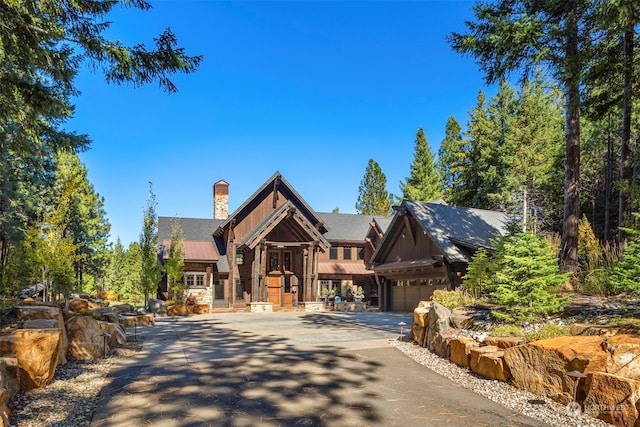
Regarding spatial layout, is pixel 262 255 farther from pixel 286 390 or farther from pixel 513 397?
pixel 513 397

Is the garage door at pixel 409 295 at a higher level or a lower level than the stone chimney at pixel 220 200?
lower

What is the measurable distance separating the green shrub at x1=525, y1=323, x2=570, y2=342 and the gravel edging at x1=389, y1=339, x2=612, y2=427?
975mm

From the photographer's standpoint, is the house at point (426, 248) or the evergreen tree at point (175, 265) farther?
the evergreen tree at point (175, 265)

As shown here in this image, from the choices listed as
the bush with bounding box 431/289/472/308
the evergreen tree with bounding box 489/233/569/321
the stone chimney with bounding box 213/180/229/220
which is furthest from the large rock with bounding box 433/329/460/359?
the stone chimney with bounding box 213/180/229/220

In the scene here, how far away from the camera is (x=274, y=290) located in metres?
28.1

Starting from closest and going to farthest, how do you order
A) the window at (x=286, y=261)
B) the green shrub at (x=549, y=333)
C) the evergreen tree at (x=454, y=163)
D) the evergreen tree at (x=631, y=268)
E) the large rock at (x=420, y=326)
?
the evergreen tree at (x=631, y=268)
the green shrub at (x=549, y=333)
the large rock at (x=420, y=326)
the window at (x=286, y=261)
the evergreen tree at (x=454, y=163)

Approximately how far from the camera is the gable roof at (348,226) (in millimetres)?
32594

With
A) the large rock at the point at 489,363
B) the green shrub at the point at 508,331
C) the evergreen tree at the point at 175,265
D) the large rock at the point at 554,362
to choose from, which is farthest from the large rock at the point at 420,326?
the evergreen tree at the point at 175,265

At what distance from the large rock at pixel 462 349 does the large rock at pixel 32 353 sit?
7.22 metres

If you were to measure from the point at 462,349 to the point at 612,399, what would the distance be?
Result: 3271mm

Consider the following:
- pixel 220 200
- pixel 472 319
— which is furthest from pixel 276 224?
pixel 472 319

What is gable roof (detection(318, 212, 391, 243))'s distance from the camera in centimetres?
3259

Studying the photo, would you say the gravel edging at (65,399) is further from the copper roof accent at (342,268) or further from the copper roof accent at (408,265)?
the copper roof accent at (342,268)

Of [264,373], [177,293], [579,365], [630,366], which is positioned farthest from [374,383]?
[177,293]
